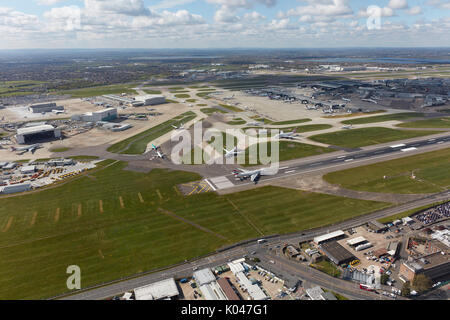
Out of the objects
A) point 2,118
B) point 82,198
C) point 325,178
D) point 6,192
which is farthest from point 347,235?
point 2,118

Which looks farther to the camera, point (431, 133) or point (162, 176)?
point (431, 133)

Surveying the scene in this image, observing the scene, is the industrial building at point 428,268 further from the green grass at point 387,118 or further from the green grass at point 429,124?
the green grass at point 387,118

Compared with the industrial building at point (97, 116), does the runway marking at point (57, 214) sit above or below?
below

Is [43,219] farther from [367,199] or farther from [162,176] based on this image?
[367,199]

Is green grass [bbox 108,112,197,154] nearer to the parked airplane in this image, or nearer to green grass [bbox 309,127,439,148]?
the parked airplane

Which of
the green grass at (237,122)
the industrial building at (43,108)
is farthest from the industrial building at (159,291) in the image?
the industrial building at (43,108)
